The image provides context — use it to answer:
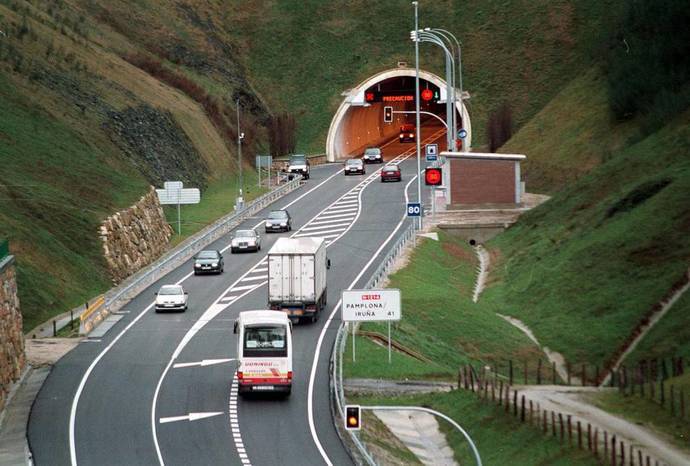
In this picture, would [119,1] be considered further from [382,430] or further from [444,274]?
[382,430]

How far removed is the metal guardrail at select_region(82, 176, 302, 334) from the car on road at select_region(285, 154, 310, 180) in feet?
19.4

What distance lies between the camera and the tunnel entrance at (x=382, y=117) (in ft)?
396

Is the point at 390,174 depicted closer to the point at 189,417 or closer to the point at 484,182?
the point at 484,182

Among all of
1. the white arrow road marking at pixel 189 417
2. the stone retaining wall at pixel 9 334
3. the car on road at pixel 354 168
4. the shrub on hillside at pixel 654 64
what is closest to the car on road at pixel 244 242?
the stone retaining wall at pixel 9 334

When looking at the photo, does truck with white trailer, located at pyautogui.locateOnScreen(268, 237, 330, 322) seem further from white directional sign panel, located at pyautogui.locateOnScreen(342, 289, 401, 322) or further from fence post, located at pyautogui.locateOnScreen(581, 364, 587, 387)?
fence post, located at pyautogui.locateOnScreen(581, 364, 587, 387)

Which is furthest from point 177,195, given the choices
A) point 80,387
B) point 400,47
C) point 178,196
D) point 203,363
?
point 400,47

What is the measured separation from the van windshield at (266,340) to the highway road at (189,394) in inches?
67.7

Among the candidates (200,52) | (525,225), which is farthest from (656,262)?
(200,52)

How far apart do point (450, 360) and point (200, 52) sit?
78411mm

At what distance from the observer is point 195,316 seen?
57250 millimetres

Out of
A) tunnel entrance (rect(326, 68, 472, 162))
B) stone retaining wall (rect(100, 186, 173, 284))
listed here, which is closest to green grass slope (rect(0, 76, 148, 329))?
stone retaining wall (rect(100, 186, 173, 284))

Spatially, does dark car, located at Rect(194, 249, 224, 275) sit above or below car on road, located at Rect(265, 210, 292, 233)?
below

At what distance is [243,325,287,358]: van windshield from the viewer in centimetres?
4259

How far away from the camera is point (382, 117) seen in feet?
454
